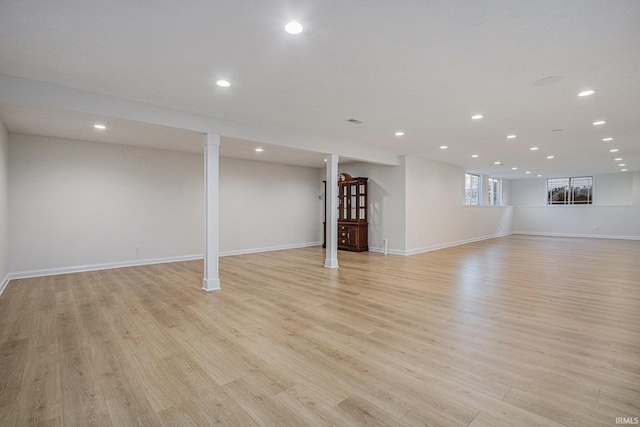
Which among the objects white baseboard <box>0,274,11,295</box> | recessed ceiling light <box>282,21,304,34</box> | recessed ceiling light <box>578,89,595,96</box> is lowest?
white baseboard <box>0,274,11,295</box>

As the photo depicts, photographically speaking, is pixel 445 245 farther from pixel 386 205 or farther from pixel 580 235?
pixel 580 235

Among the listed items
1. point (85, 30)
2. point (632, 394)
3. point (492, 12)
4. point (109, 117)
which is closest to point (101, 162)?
point (109, 117)

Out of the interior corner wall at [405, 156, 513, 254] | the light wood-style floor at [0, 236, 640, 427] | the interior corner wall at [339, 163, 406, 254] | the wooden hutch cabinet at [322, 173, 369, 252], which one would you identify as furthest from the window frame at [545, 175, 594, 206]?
the wooden hutch cabinet at [322, 173, 369, 252]

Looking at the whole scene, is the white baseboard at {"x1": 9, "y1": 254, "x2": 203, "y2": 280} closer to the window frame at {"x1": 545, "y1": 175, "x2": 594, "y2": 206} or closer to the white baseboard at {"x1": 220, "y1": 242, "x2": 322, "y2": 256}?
the white baseboard at {"x1": 220, "y1": 242, "x2": 322, "y2": 256}

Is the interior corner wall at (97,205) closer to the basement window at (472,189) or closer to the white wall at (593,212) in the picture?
the basement window at (472,189)

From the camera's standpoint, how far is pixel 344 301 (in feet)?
13.3

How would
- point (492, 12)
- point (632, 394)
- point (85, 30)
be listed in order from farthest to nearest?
point (85, 30), point (492, 12), point (632, 394)

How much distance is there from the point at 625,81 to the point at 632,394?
3142 millimetres

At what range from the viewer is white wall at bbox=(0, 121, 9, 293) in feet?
14.9

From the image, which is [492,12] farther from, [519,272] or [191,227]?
[191,227]

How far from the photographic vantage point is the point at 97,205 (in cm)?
606

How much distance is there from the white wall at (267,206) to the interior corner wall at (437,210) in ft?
10.2

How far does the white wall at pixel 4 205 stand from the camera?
455 cm

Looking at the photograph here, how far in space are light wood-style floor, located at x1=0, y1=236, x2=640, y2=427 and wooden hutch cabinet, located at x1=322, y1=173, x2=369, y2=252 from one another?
3.52 m
